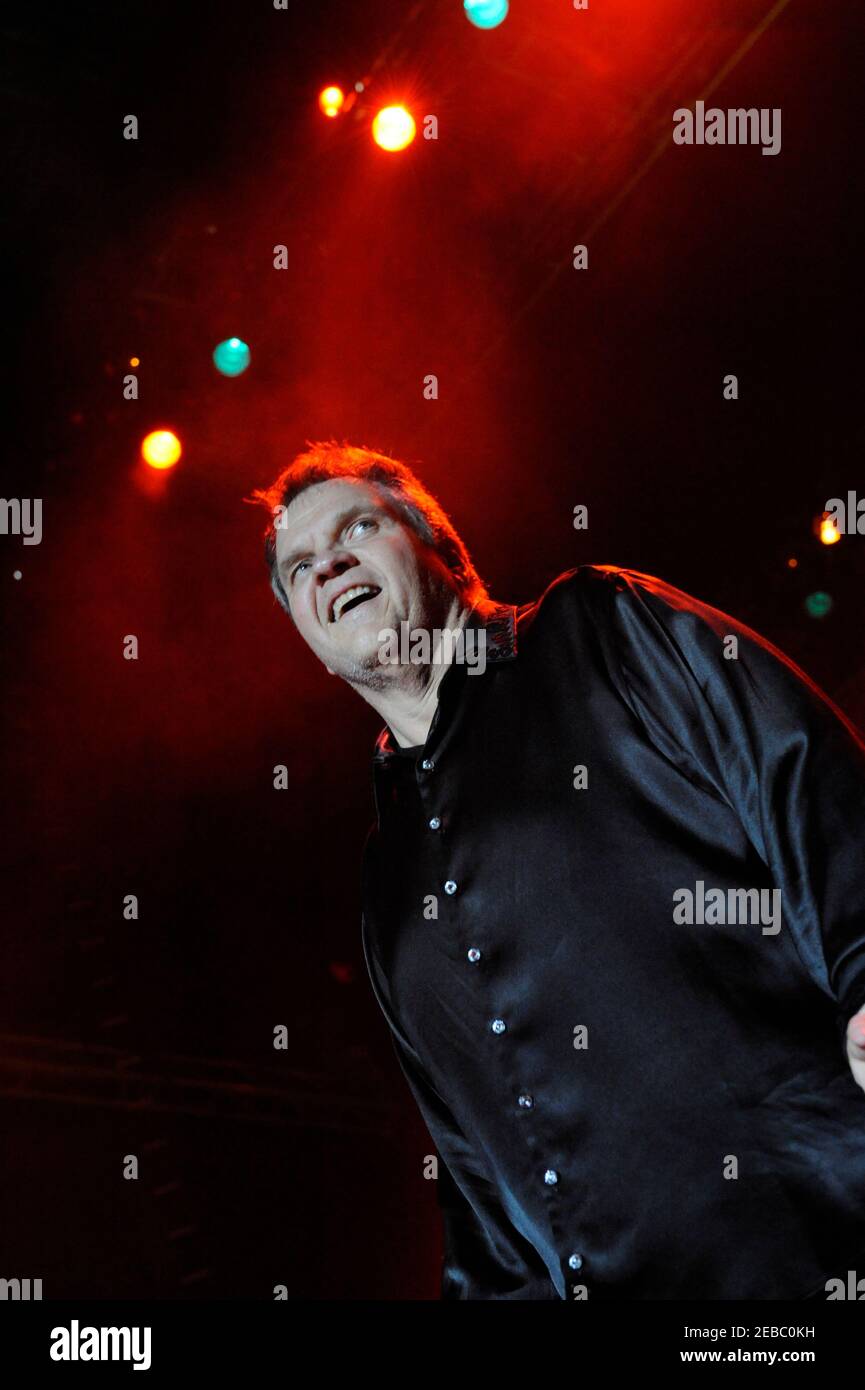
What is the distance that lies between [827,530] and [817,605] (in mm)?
227

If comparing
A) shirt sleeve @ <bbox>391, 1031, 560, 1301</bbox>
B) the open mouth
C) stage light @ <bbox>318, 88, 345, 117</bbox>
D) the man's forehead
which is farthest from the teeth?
stage light @ <bbox>318, 88, 345, 117</bbox>

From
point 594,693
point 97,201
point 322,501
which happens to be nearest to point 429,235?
point 97,201

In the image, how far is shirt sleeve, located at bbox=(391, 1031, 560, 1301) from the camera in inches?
71.7

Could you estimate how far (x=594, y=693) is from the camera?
1760mm

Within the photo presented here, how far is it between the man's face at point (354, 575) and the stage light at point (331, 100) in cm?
144

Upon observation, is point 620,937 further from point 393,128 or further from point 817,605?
point 393,128

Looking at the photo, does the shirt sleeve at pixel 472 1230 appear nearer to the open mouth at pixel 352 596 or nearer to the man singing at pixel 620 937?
the man singing at pixel 620 937

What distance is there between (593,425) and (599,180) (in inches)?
24.5

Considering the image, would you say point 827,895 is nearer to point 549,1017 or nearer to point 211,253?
point 549,1017

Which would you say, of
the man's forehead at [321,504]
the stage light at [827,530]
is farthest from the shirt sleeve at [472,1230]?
the stage light at [827,530]

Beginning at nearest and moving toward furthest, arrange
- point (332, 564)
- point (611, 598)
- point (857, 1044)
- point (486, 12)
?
1. point (857, 1044)
2. point (611, 598)
3. point (332, 564)
4. point (486, 12)

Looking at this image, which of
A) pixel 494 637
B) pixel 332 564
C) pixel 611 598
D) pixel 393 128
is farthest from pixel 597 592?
pixel 393 128

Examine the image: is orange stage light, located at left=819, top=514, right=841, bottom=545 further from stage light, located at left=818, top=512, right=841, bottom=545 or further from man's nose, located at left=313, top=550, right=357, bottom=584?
man's nose, located at left=313, top=550, right=357, bottom=584

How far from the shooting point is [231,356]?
11.0ft
